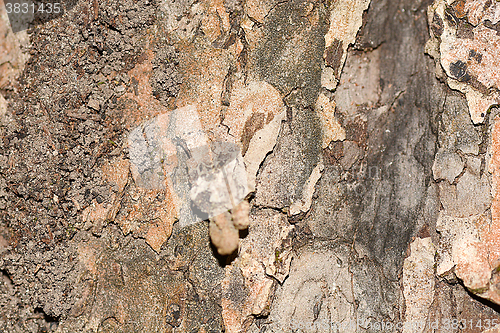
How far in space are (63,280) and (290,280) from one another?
1.11 metres

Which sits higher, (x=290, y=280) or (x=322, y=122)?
(x=322, y=122)

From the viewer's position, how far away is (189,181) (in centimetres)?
162

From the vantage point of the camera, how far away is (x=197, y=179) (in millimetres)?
1609

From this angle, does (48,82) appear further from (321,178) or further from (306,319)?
(306,319)

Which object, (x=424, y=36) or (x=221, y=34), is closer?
(x=221, y=34)

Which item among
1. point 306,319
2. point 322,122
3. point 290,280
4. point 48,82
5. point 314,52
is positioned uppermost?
point 314,52

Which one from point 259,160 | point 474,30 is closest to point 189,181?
point 259,160

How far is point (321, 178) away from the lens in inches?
66.6

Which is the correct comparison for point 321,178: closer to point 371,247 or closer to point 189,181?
point 371,247

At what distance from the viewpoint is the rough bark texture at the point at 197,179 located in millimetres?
1629

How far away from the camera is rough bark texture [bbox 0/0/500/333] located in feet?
5.34

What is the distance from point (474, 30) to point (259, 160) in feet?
4.15

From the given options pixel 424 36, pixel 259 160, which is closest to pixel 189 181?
pixel 259 160

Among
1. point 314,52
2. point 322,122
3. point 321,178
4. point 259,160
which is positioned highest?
point 314,52
